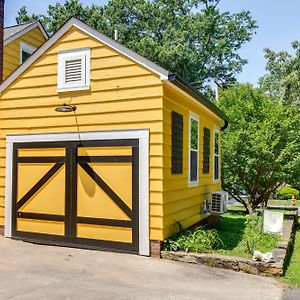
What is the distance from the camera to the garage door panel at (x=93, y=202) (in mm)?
7555

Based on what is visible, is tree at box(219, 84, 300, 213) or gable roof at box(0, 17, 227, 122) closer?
gable roof at box(0, 17, 227, 122)

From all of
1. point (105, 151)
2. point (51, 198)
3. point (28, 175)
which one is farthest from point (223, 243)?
point (28, 175)

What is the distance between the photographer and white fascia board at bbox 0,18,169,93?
723 cm

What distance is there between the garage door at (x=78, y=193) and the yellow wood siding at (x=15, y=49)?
16.1 feet

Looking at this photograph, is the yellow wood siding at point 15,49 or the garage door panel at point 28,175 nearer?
the garage door panel at point 28,175

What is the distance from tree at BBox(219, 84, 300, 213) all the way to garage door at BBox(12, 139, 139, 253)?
800cm

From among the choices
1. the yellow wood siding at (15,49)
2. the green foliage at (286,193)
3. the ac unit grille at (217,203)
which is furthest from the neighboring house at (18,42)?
the green foliage at (286,193)

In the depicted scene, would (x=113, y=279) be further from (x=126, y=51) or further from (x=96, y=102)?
(x=126, y=51)

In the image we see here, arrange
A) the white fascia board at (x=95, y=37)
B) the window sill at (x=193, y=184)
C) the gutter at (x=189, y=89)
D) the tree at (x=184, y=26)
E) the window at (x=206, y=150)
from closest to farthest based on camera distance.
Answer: the gutter at (x=189, y=89) → the white fascia board at (x=95, y=37) → the window sill at (x=193, y=184) → the window at (x=206, y=150) → the tree at (x=184, y=26)

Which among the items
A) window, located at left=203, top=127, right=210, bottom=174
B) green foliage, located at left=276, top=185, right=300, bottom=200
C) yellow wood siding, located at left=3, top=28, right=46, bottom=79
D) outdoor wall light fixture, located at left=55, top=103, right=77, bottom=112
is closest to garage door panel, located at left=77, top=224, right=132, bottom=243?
outdoor wall light fixture, located at left=55, top=103, right=77, bottom=112

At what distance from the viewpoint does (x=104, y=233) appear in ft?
24.9

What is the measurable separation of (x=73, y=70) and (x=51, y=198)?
9.15 ft

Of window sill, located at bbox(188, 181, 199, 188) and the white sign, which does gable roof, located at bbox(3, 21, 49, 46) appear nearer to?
window sill, located at bbox(188, 181, 199, 188)

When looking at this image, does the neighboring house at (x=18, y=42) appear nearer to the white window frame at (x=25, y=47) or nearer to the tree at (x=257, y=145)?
the white window frame at (x=25, y=47)
